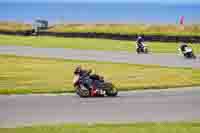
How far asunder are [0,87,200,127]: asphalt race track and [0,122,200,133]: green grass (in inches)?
38.0

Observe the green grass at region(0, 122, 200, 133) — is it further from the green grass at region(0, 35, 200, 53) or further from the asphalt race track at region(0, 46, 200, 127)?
the green grass at region(0, 35, 200, 53)

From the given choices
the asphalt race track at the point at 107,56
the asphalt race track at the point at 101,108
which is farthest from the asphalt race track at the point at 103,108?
the asphalt race track at the point at 107,56

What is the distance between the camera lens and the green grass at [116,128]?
17.2 meters

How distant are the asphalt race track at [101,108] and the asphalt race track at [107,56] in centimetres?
1412

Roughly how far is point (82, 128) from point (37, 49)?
3662 cm

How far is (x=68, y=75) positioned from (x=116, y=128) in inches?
640

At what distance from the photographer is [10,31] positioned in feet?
250

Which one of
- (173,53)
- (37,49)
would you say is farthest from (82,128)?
(37,49)

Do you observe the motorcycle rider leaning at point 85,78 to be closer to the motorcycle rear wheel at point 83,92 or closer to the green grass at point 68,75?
the motorcycle rear wheel at point 83,92

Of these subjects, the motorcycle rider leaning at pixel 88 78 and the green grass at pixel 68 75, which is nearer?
the motorcycle rider leaning at pixel 88 78

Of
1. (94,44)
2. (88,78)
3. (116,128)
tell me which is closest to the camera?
(116,128)

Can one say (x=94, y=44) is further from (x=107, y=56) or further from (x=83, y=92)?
(x=83, y=92)

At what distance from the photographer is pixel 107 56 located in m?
46.2

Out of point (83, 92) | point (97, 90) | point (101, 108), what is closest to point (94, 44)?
point (83, 92)
